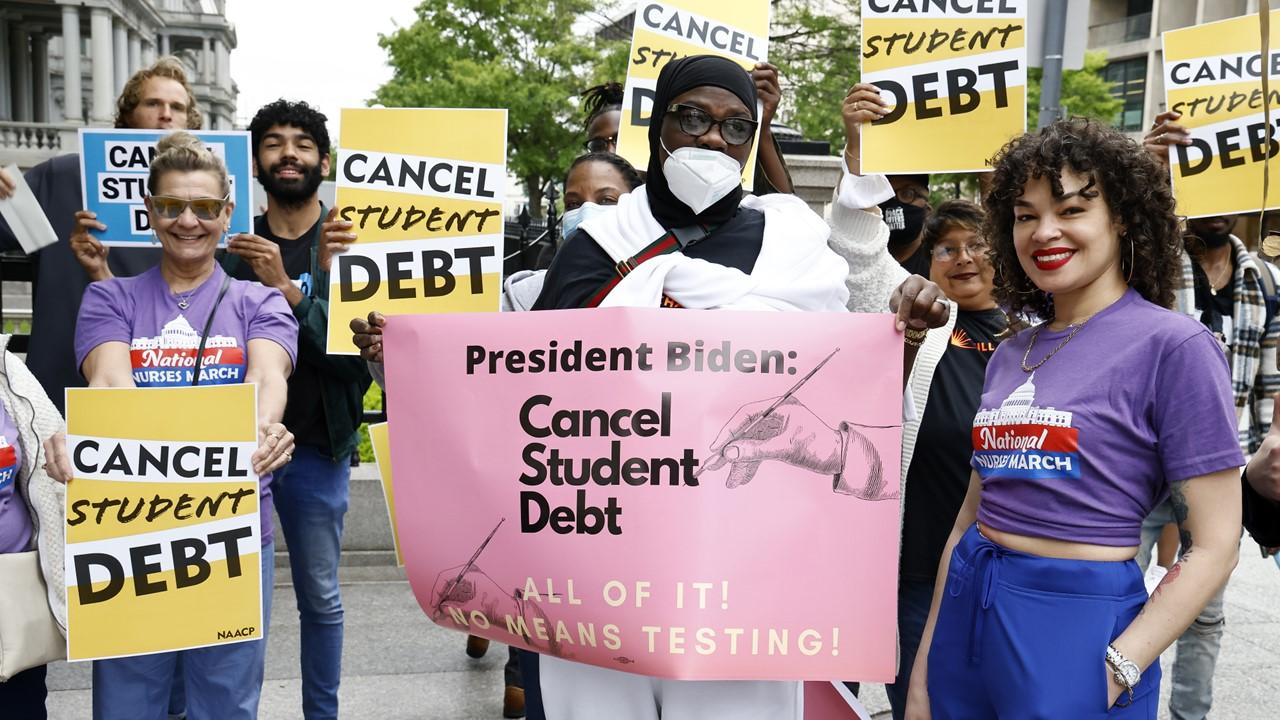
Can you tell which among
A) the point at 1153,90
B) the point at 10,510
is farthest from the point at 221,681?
the point at 1153,90

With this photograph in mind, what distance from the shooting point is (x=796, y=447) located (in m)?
2.29

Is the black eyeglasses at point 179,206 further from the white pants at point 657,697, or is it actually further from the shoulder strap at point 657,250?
the white pants at point 657,697

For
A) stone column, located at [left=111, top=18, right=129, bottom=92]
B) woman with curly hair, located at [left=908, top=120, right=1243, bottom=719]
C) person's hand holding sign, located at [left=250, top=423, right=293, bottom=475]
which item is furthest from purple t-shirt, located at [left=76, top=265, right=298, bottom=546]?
stone column, located at [left=111, top=18, right=129, bottom=92]

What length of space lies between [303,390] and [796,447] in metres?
2.31

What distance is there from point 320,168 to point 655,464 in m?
2.51

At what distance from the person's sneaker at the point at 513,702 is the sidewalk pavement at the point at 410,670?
0.09 meters

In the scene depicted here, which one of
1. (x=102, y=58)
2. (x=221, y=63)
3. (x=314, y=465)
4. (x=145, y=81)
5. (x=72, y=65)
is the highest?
(x=221, y=63)

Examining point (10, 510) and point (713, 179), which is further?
point (10, 510)

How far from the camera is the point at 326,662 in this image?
3977 millimetres

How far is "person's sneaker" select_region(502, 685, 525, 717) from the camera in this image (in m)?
4.49

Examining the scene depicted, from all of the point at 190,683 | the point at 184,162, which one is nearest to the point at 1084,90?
the point at 184,162

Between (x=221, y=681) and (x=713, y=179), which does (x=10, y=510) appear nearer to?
(x=221, y=681)

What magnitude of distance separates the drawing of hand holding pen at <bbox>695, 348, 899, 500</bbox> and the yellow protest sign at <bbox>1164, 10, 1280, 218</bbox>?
2.69 m

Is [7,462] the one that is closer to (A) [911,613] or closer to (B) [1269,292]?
(A) [911,613]
